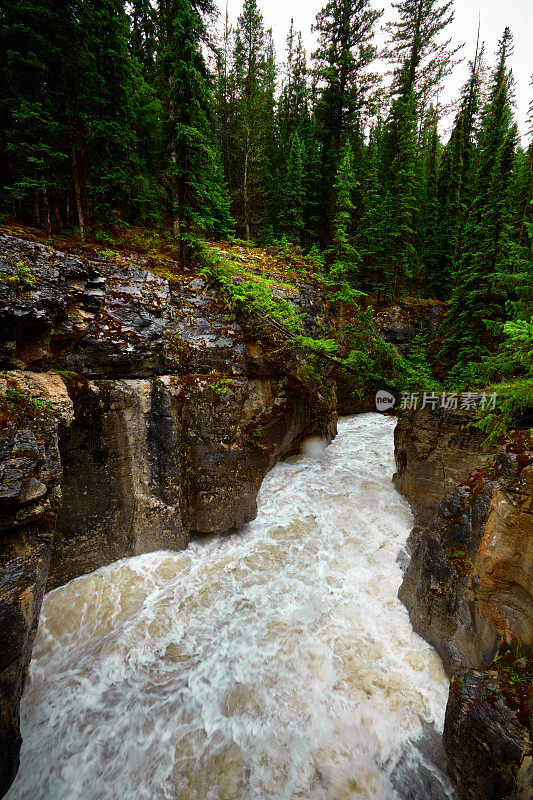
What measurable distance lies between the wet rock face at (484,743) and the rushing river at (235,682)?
52cm

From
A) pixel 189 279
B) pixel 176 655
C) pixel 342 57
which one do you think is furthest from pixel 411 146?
pixel 176 655

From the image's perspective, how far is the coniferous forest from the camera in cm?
759

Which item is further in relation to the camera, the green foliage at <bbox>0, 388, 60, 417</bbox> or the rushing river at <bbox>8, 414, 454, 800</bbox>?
the green foliage at <bbox>0, 388, 60, 417</bbox>

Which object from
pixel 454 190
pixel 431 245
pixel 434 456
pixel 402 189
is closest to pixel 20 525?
pixel 434 456

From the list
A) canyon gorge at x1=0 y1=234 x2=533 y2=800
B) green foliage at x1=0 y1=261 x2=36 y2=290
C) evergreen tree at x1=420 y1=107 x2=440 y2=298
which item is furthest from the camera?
evergreen tree at x1=420 y1=107 x2=440 y2=298

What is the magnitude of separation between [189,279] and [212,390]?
Result: 3261 mm

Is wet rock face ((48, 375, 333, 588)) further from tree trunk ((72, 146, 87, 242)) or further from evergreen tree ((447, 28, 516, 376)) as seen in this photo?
evergreen tree ((447, 28, 516, 376))

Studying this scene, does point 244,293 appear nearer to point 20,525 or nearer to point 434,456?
point 20,525

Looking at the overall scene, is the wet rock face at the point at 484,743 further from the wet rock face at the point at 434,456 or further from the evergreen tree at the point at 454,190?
the evergreen tree at the point at 454,190

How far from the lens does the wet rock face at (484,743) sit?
298cm

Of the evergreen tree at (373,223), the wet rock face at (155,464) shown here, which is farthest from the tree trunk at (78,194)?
the evergreen tree at (373,223)

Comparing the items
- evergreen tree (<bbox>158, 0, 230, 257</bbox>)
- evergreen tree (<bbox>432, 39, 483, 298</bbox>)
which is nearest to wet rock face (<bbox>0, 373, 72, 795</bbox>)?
evergreen tree (<bbox>158, 0, 230, 257</bbox>)

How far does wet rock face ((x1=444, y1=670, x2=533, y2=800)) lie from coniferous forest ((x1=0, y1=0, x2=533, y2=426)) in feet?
13.1

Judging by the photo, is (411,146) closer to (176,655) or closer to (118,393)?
(118,393)
